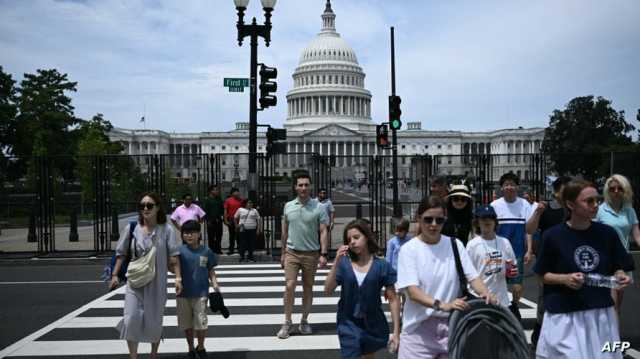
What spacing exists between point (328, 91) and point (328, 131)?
9.48 m

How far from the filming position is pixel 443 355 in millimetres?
4031

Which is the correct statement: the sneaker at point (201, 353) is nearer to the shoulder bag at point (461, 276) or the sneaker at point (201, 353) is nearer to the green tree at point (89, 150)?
the shoulder bag at point (461, 276)

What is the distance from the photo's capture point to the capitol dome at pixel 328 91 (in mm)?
127688

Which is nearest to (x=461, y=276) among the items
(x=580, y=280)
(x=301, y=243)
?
(x=580, y=280)

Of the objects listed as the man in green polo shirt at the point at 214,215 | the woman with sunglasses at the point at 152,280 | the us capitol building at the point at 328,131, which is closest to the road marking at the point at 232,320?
the woman with sunglasses at the point at 152,280

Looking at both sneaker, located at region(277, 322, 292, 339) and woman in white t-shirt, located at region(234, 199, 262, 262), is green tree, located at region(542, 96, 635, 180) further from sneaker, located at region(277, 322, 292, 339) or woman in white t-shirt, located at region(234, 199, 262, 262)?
sneaker, located at region(277, 322, 292, 339)

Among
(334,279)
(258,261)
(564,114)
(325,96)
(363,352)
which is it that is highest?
(325,96)

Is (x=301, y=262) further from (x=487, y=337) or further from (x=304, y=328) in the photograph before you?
(x=487, y=337)

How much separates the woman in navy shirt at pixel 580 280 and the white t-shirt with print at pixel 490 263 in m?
1.67

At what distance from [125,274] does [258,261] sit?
29.9ft

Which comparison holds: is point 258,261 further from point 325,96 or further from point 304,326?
point 325,96

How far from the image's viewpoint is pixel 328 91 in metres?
126

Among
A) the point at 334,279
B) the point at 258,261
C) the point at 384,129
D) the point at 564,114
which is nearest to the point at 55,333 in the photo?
the point at 334,279

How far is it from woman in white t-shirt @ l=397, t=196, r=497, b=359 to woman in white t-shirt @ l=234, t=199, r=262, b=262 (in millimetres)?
10300
